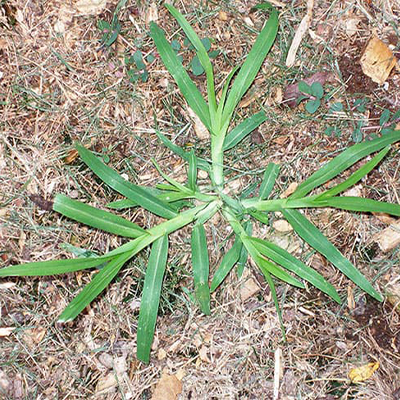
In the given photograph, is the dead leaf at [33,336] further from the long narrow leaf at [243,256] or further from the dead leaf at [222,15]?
the dead leaf at [222,15]

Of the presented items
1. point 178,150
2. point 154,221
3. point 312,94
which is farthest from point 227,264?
point 312,94

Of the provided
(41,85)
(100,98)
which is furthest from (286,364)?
(41,85)

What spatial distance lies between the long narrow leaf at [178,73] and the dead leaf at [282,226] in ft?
1.46

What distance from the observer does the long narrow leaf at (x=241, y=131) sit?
1.88m

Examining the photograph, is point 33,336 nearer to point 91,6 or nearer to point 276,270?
point 276,270

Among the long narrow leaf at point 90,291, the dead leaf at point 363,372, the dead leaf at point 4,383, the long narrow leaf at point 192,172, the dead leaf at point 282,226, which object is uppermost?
the long narrow leaf at point 192,172

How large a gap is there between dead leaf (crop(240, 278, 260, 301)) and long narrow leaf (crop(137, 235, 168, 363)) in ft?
1.02

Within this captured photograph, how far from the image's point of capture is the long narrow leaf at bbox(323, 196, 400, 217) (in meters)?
1.57

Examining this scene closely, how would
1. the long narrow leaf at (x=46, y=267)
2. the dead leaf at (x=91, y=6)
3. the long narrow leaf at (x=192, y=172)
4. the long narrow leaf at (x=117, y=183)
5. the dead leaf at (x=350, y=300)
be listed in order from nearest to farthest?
the long narrow leaf at (x=46, y=267) → the long narrow leaf at (x=117, y=183) → the long narrow leaf at (x=192, y=172) → the dead leaf at (x=350, y=300) → the dead leaf at (x=91, y=6)

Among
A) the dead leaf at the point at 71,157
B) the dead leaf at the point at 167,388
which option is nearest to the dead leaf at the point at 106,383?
the dead leaf at the point at 167,388

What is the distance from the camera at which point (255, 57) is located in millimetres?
1848

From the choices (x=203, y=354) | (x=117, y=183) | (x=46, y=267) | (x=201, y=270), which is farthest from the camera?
(x=203, y=354)

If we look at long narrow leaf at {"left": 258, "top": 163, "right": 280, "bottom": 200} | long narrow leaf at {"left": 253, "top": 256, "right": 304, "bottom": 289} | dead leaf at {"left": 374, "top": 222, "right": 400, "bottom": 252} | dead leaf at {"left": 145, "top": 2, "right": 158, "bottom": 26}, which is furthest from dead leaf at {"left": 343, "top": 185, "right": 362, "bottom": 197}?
dead leaf at {"left": 145, "top": 2, "right": 158, "bottom": 26}

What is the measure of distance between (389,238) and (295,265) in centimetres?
38
